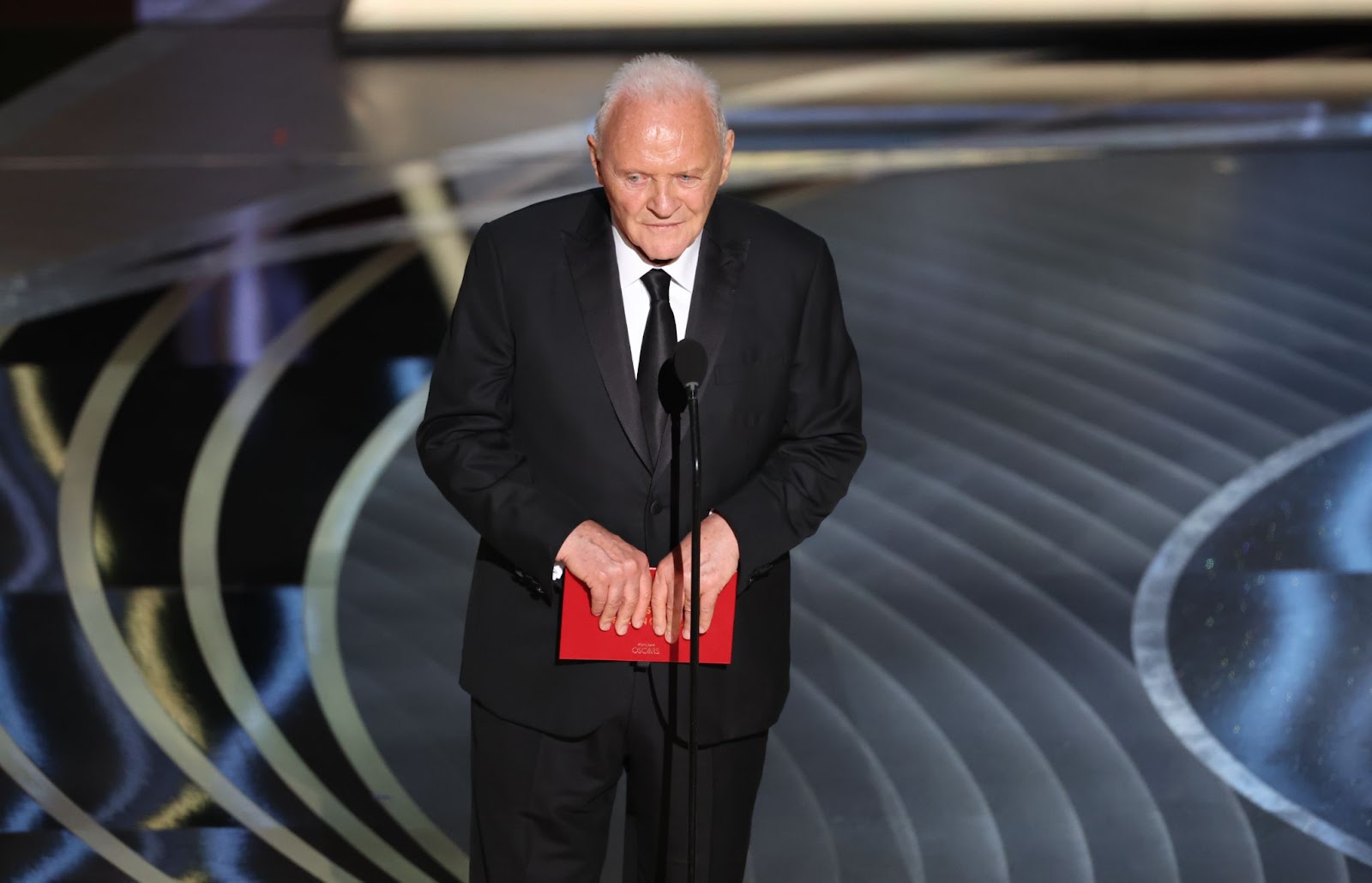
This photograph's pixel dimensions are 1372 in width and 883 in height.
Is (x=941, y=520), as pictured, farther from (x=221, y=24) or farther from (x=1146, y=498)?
(x=221, y=24)

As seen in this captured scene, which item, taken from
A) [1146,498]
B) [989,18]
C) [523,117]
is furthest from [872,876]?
[989,18]

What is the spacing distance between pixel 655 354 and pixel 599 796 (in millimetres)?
543

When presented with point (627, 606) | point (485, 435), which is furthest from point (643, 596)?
point (485, 435)

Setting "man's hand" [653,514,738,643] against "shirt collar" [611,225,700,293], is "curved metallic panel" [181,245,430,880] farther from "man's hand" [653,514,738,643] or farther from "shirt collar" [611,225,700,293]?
"shirt collar" [611,225,700,293]

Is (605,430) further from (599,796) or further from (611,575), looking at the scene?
(599,796)

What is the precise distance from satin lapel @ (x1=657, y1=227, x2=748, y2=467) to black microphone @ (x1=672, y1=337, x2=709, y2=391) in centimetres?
17

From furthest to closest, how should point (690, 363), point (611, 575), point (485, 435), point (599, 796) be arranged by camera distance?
point (599, 796), point (485, 435), point (611, 575), point (690, 363)

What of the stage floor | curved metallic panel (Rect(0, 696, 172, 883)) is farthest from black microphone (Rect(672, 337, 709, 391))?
curved metallic panel (Rect(0, 696, 172, 883))

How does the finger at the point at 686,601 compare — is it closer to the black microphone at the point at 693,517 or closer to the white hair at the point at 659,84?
the black microphone at the point at 693,517

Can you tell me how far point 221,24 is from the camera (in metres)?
8.38

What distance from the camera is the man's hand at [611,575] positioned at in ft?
5.99

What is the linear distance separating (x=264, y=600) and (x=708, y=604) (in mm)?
2121

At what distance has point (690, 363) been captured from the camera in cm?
171

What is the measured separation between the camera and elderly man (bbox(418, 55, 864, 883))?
187cm
